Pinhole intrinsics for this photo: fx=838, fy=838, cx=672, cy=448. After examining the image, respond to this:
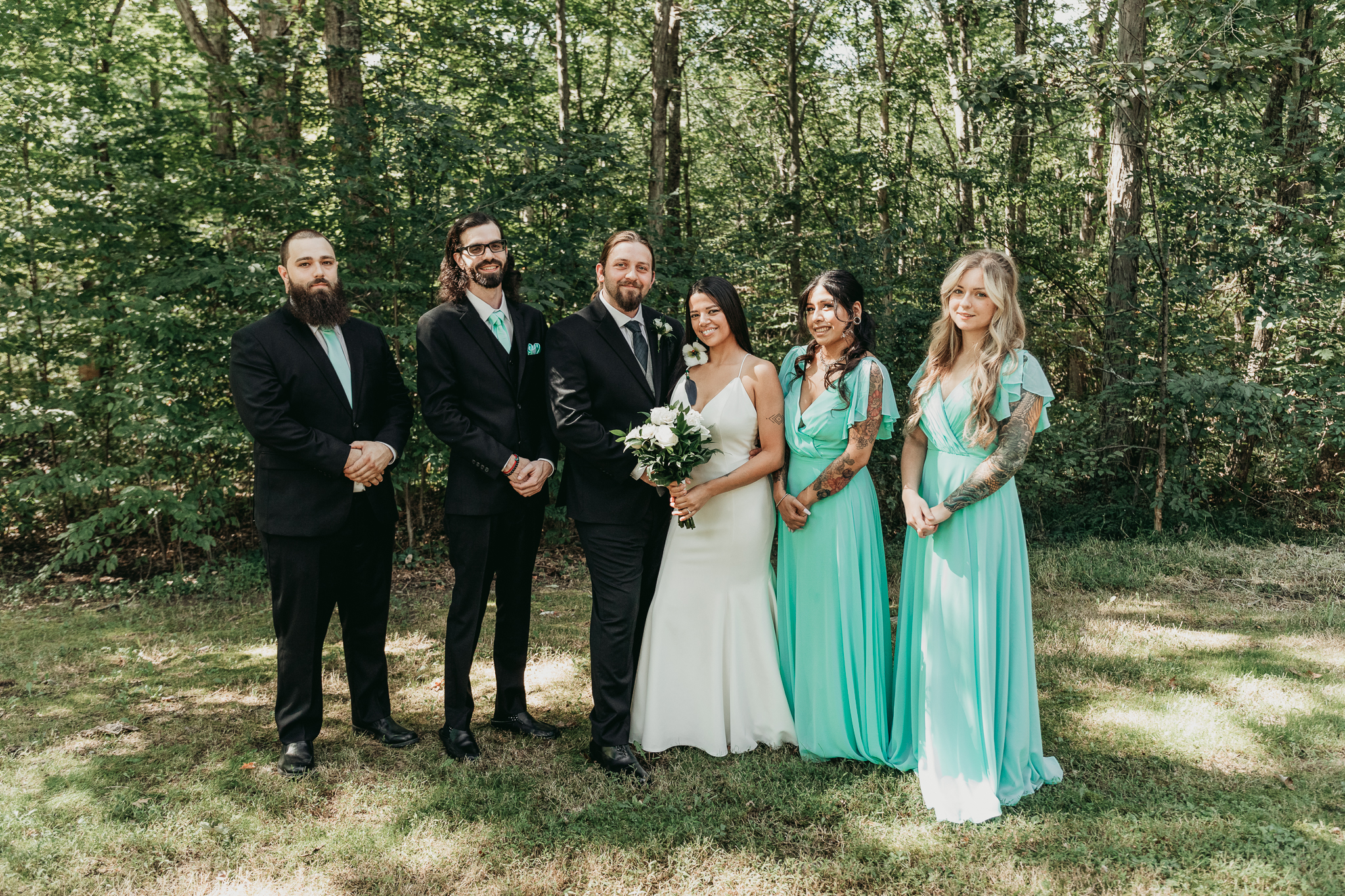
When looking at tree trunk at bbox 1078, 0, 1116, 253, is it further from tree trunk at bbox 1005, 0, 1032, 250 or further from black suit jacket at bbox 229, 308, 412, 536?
black suit jacket at bbox 229, 308, 412, 536

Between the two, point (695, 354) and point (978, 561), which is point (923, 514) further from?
point (695, 354)

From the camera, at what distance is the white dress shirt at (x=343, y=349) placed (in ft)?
13.2

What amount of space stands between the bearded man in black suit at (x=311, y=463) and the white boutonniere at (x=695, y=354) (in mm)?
1489

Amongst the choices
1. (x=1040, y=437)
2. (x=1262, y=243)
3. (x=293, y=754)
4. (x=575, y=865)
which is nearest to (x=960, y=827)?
(x=575, y=865)

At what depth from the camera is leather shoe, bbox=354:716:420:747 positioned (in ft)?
13.8

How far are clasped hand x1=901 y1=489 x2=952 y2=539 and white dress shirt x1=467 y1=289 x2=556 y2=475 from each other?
65.6 inches

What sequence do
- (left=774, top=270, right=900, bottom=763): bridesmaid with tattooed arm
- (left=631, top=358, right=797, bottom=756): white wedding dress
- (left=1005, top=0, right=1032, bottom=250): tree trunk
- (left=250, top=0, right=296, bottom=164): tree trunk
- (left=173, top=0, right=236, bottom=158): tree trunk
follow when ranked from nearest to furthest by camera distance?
1. (left=774, top=270, right=900, bottom=763): bridesmaid with tattooed arm
2. (left=631, top=358, right=797, bottom=756): white wedding dress
3. (left=250, top=0, right=296, bottom=164): tree trunk
4. (left=173, top=0, right=236, bottom=158): tree trunk
5. (left=1005, top=0, right=1032, bottom=250): tree trunk

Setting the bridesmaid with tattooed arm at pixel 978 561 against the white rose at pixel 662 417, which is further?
the white rose at pixel 662 417

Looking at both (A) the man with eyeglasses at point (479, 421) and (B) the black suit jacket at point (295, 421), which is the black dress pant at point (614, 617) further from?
(B) the black suit jacket at point (295, 421)

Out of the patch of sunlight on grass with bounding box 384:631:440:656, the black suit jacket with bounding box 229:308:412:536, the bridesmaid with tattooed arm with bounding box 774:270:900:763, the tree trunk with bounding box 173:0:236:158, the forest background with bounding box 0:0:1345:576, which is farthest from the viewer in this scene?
the tree trunk with bounding box 173:0:236:158

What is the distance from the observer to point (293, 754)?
12.9 feet

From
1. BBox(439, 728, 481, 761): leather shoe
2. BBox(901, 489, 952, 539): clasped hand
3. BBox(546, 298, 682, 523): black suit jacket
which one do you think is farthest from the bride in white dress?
BBox(439, 728, 481, 761): leather shoe

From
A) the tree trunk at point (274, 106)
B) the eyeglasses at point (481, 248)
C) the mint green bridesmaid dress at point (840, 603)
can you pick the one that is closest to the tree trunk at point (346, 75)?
the tree trunk at point (274, 106)

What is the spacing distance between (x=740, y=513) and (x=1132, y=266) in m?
6.81
